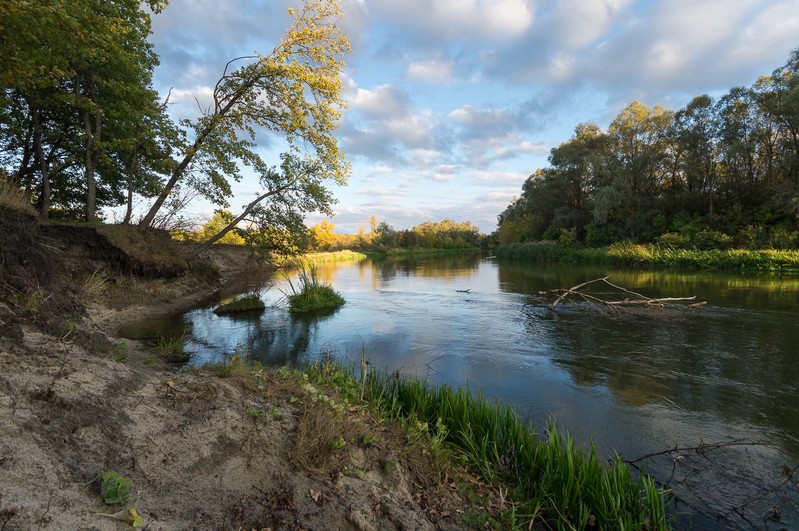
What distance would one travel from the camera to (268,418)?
407 cm

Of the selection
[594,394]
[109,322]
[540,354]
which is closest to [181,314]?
[109,322]

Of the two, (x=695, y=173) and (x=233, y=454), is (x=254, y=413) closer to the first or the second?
(x=233, y=454)

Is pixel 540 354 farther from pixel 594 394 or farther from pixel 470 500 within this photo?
pixel 470 500

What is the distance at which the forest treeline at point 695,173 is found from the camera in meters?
32.7

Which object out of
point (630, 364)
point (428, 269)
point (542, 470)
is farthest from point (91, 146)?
point (428, 269)

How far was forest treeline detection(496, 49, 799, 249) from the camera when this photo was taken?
32688 mm

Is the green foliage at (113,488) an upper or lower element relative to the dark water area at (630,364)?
upper

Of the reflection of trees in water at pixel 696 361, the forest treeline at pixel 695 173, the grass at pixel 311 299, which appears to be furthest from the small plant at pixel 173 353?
the forest treeline at pixel 695 173

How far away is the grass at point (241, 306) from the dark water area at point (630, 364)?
59 cm

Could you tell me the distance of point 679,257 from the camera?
31938 mm

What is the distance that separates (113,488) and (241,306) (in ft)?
45.7

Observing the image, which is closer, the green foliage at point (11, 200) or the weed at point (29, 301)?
the weed at point (29, 301)

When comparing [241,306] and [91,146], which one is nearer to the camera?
[91,146]

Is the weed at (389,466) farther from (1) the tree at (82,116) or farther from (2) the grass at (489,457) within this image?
(1) the tree at (82,116)
